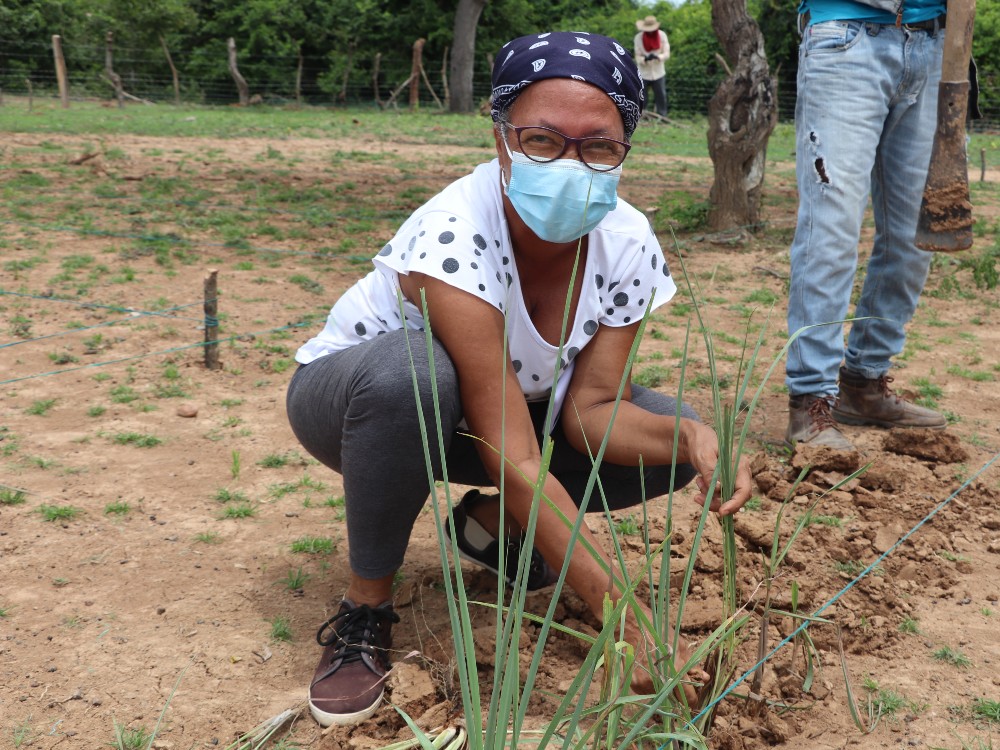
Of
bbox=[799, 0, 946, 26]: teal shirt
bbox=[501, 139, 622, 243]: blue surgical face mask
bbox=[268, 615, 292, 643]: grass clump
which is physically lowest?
bbox=[268, 615, 292, 643]: grass clump

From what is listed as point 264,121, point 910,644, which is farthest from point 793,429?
point 264,121

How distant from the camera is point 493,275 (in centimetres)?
181

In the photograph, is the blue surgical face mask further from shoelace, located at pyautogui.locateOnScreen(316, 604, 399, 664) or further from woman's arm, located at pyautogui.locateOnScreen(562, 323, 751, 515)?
shoelace, located at pyautogui.locateOnScreen(316, 604, 399, 664)

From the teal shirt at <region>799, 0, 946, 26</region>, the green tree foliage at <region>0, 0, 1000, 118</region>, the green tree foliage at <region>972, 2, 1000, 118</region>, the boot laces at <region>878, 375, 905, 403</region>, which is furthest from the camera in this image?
the green tree foliage at <region>0, 0, 1000, 118</region>

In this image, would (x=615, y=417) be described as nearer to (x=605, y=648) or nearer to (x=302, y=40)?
(x=605, y=648)

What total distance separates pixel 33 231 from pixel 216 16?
Result: 22623mm

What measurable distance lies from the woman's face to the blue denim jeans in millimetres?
1443

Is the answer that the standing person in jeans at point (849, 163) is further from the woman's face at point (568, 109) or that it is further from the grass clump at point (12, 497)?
the grass clump at point (12, 497)

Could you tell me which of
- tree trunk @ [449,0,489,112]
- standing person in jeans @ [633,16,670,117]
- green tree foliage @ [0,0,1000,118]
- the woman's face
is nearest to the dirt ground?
the woman's face

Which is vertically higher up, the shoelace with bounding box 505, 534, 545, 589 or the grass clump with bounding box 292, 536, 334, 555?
the shoelace with bounding box 505, 534, 545, 589

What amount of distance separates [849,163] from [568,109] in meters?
1.54

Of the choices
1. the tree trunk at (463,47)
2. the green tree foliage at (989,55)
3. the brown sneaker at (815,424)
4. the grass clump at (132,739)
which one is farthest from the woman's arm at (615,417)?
the tree trunk at (463,47)

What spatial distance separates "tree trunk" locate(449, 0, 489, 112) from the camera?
20.2 metres

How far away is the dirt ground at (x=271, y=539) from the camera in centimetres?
180
